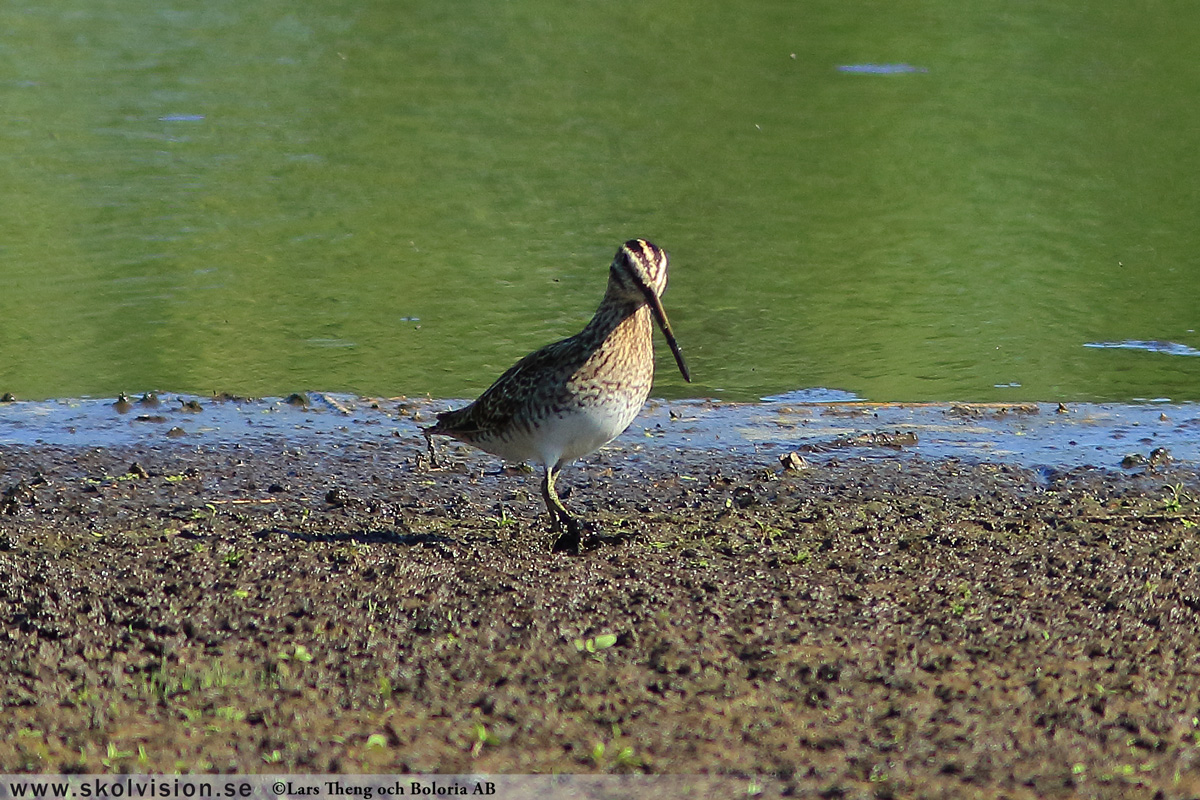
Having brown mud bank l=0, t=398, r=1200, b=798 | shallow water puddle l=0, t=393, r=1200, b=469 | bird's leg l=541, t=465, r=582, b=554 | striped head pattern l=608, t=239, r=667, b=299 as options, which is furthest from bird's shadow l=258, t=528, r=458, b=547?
shallow water puddle l=0, t=393, r=1200, b=469

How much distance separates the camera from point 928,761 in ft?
14.6

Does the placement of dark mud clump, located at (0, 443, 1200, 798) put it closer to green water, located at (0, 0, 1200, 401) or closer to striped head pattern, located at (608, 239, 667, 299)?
striped head pattern, located at (608, 239, 667, 299)

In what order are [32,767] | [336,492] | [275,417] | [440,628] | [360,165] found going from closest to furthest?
[32,767], [440,628], [336,492], [275,417], [360,165]

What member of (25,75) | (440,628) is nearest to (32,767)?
(440,628)

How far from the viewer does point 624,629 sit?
5281 mm

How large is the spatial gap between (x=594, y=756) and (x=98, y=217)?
8.44 meters

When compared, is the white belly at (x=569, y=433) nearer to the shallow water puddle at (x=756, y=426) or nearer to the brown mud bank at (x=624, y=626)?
the brown mud bank at (x=624, y=626)

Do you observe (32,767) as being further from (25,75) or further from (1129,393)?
(25,75)

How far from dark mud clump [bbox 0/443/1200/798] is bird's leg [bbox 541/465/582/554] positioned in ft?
0.51

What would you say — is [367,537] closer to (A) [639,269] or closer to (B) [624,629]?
(A) [639,269]

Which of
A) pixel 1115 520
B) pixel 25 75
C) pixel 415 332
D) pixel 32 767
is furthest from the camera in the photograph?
pixel 25 75

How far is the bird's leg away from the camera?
20.7ft

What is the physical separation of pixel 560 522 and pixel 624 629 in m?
1.22

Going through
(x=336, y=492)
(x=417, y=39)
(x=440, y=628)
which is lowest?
(x=417, y=39)
